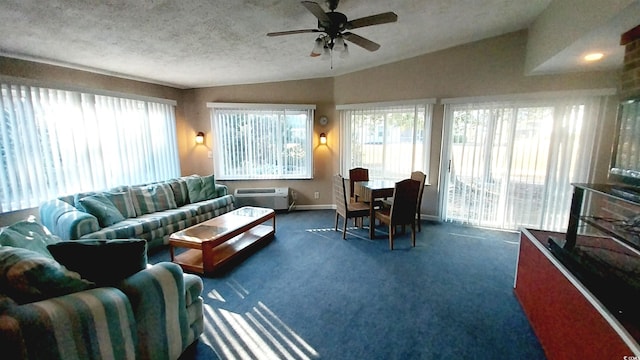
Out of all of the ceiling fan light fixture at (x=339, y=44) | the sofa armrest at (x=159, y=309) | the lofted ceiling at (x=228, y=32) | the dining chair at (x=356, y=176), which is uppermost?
the lofted ceiling at (x=228, y=32)

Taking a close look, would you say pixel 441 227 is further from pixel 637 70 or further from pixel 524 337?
pixel 637 70

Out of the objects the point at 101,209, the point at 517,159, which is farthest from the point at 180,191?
the point at 517,159

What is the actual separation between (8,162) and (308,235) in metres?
3.58

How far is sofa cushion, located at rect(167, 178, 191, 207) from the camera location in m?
4.32

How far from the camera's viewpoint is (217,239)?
9.39 ft

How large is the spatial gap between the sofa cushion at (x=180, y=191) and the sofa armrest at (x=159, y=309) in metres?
2.89

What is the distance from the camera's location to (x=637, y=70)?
194cm

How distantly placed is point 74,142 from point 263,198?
9.31 feet

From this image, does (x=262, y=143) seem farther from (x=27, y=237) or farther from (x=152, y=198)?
(x=27, y=237)

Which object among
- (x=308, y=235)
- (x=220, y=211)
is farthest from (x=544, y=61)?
(x=220, y=211)

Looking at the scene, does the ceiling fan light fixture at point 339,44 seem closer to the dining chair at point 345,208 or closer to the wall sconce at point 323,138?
the dining chair at point 345,208

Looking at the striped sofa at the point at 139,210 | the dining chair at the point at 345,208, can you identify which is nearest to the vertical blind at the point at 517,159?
the dining chair at the point at 345,208

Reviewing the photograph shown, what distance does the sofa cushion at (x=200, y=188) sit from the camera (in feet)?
14.7

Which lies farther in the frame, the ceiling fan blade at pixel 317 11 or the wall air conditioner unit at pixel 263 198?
the wall air conditioner unit at pixel 263 198
